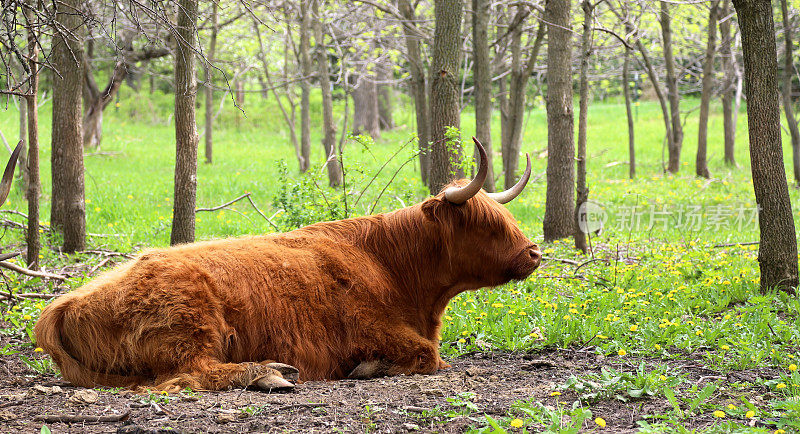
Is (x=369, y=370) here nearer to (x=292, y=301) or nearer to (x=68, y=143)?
(x=292, y=301)

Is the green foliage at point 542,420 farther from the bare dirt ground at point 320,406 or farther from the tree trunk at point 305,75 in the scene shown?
the tree trunk at point 305,75

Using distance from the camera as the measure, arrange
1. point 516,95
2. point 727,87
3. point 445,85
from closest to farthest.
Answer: point 445,85, point 516,95, point 727,87

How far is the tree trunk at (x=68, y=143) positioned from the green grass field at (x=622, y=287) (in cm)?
40

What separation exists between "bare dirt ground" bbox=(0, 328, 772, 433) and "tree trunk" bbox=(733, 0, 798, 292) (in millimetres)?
1993

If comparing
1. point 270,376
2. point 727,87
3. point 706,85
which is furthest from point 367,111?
point 270,376

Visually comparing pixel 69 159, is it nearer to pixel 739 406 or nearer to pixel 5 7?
pixel 5 7

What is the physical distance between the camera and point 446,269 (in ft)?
16.5

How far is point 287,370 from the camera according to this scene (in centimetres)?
418

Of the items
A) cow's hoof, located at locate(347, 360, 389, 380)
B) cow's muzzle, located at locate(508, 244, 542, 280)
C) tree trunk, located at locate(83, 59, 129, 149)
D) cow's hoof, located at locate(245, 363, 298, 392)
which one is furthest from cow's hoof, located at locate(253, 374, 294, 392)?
tree trunk, located at locate(83, 59, 129, 149)

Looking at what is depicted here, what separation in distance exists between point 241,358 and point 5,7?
2.41m

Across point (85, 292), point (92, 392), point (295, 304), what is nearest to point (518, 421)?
point (295, 304)

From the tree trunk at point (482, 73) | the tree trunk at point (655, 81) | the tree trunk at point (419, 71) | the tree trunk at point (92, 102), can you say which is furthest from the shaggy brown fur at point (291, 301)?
the tree trunk at point (655, 81)

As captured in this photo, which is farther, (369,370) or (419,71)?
(419,71)

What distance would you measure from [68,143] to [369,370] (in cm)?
512
